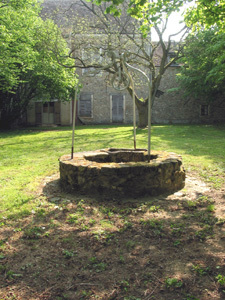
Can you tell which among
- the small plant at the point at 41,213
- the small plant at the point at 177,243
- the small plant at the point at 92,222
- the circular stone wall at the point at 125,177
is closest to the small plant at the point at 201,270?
the small plant at the point at 177,243

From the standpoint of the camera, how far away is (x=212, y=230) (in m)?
3.54

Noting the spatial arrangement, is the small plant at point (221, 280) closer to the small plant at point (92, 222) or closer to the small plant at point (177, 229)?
the small plant at point (177, 229)

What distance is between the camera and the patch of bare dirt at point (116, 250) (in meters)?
2.45

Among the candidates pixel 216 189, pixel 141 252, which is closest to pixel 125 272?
pixel 141 252

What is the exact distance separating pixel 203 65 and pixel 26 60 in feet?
32.0

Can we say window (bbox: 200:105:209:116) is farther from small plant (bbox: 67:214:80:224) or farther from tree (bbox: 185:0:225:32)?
small plant (bbox: 67:214:80:224)

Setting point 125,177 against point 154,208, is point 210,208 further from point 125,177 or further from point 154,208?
point 125,177

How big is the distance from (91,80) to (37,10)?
6813 millimetres

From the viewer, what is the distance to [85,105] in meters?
22.0

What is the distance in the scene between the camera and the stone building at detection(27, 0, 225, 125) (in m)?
21.8

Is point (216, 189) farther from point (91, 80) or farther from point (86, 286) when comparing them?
point (91, 80)

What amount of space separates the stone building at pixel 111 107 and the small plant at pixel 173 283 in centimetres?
1978

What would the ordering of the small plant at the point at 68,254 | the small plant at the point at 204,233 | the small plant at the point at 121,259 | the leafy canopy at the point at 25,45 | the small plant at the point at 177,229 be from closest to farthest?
the small plant at the point at 121,259 → the small plant at the point at 68,254 → the small plant at the point at 204,233 → the small plant at the point at 177,229 → the leafy canopy at the point at 25,45

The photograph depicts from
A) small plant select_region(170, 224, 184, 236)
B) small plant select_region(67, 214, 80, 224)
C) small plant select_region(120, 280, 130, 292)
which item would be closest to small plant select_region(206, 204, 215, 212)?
small plant select_region(170, 224, 184, 236)
